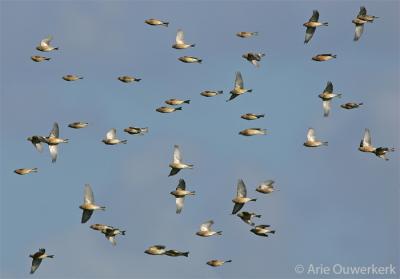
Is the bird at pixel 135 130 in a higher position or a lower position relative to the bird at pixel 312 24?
lower

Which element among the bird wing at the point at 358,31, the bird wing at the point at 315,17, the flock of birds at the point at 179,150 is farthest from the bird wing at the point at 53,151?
the bird wing at the point at 358,31

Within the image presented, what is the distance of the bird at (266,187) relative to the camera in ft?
596

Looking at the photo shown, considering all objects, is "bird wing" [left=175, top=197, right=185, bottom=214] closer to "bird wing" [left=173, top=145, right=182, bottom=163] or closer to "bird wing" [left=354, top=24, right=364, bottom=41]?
"bird wing" [left=173, top=145, right=182, bottom=163]

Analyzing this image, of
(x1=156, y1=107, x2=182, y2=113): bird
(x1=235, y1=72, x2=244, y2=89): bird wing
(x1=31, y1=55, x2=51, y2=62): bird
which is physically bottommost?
(x1=156, y1=107, x2=182, y2=113): bird

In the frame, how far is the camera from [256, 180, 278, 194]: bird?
596 feet

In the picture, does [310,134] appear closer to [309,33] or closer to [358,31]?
[309,33]

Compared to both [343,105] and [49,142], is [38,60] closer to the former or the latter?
[49,142]

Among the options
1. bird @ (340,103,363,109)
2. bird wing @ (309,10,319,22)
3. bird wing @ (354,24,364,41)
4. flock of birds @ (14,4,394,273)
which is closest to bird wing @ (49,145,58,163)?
flock of birds @ (14,4,394,273)

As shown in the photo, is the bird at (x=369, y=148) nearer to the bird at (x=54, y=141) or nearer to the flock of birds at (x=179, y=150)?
the flock of birds at (x=179, y=150)

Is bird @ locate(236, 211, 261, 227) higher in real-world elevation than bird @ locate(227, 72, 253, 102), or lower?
lower

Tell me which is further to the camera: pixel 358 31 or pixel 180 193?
pixel 358 31

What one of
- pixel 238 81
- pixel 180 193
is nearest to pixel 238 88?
pixel 238 81

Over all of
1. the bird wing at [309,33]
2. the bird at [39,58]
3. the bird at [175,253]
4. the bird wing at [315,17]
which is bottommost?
the bird at [175,253]

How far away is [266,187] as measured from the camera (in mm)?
182500
